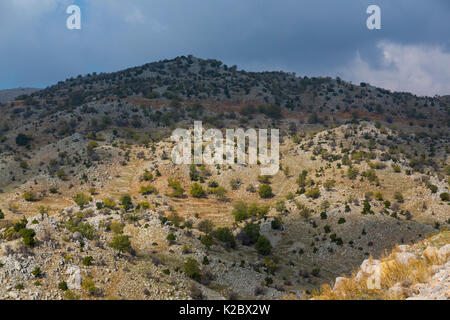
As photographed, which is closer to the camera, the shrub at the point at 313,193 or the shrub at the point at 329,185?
the shrub at the point at 313,193

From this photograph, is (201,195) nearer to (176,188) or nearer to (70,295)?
(176,188)

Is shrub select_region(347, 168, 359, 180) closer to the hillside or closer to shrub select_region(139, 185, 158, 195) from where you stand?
the hillside

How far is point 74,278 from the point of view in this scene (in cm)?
1883

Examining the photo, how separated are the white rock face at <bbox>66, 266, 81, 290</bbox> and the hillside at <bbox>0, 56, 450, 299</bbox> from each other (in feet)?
0.25

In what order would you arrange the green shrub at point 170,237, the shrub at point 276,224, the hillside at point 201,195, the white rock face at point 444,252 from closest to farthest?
the white rock face at point 444,252
the hillside at point 201,195
the green shrub at point 170,237
the shrub at point 276,224

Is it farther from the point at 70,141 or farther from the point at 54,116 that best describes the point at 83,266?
the point at 54,116

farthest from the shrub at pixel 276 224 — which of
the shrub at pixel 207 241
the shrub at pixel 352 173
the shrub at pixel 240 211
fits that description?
the shrub at pixel 352 173

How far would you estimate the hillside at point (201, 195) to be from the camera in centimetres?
2225

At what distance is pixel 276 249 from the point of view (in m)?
35.3

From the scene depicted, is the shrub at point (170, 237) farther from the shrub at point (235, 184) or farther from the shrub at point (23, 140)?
the shrub at point (23, 140)

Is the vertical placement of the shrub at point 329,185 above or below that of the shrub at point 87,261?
above
